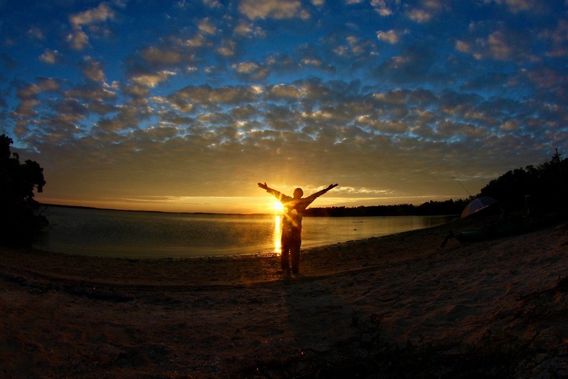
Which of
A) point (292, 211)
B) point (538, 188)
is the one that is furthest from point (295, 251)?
point (538, 188)

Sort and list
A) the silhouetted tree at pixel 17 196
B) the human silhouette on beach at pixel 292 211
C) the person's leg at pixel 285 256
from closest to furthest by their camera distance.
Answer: the human silhouette on beach at pixel 292 211 → the person's leg at pixel 285 256 → the silhouetted tree at pixel 17 196

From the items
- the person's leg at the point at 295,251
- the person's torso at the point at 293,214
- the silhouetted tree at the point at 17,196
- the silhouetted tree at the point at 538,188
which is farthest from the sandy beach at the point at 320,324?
the silhouetted tree at the point at 17,196

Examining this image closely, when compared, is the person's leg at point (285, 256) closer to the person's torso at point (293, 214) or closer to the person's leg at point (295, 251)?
the person's leg at point (295, 251)

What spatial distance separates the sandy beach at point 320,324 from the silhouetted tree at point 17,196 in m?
16.6

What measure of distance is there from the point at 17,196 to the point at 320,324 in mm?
27295

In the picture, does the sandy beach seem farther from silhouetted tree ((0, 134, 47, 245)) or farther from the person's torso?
silhouetted tree ((0, 134, 47, 245))

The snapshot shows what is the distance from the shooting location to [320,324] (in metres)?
6.43

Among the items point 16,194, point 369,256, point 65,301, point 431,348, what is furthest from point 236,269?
point 16,194

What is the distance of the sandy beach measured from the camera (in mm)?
4297

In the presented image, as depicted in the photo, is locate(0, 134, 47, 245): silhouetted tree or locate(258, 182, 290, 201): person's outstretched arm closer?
locate(258, 182, 290, 201): person's outstretched arm

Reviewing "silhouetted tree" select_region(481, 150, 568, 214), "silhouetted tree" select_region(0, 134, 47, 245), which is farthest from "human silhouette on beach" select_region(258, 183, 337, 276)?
"silhouetted tree" select_region(0, 134, 47, 245)

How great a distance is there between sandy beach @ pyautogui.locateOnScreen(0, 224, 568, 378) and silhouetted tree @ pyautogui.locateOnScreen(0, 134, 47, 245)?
1664 cm

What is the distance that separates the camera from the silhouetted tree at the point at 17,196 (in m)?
23.8

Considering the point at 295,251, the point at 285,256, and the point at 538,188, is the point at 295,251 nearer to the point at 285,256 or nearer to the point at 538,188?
the point at 285,256
